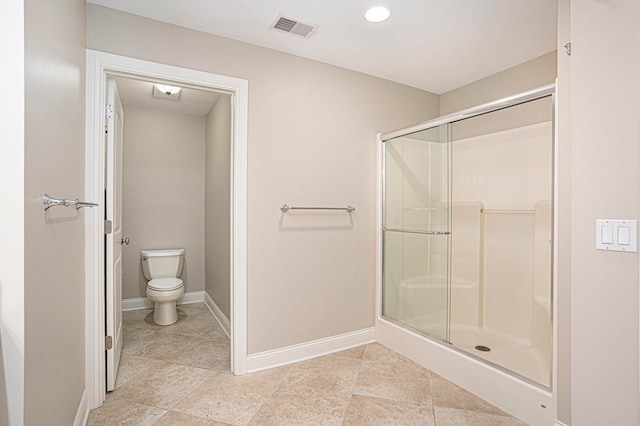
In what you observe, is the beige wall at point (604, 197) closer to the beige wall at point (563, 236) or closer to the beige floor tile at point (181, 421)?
the beige wall at point (563, 236)

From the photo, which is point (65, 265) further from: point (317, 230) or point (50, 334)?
point (317, 230)

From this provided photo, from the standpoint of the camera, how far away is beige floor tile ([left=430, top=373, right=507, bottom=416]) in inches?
80.0

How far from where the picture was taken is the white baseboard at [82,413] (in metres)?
1.69

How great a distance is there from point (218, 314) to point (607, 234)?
11.0ft

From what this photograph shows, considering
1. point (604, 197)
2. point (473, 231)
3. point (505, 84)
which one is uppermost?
point (505, 84)

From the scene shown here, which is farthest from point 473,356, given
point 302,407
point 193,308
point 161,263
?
point 161,263

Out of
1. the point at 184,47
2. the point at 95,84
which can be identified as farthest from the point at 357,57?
the point at 95,84

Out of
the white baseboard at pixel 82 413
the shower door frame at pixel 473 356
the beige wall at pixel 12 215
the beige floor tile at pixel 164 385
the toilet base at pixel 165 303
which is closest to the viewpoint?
the beige wall at pixel 12 215

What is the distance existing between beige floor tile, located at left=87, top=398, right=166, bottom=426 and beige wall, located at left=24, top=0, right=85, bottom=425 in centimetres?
23

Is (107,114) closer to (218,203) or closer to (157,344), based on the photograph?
(218,203)

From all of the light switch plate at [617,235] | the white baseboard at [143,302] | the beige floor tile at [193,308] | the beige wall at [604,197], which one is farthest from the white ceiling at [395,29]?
the white baseboard at [143,302]

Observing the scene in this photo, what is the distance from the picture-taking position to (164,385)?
2285mm

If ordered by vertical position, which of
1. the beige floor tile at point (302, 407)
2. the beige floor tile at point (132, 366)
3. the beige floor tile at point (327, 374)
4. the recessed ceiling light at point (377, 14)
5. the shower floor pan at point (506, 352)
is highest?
the recessed ceiling light at point (377, 14)

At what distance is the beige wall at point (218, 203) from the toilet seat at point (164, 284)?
43 cm
